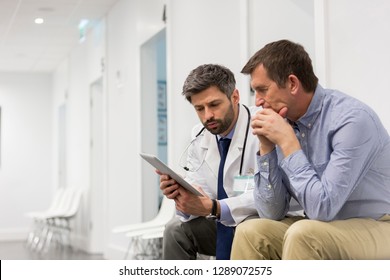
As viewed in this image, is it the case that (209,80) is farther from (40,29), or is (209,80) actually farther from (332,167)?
(40,29)

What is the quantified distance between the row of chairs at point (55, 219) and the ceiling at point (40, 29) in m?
0.88

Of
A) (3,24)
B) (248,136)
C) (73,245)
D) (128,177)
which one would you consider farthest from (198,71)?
(73,245)

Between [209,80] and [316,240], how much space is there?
0.90 metres

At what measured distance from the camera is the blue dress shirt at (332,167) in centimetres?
163

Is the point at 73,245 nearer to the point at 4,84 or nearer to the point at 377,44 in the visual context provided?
the point at 4,84

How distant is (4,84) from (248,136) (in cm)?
200

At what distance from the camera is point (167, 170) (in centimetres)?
197

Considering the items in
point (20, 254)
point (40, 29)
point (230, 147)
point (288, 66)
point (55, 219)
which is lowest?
point (20, 254)

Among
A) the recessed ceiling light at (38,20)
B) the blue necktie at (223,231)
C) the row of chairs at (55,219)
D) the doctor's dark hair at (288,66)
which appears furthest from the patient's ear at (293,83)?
the row of chairs at (55,219)

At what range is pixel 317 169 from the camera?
5.82 feet

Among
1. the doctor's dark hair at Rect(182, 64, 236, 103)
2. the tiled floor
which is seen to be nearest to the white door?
the tiled floor

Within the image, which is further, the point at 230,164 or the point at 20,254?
the point at 20,254

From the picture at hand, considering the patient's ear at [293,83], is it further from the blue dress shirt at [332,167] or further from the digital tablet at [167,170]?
the digital tablet at [167,170]

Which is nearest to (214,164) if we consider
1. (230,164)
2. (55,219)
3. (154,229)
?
(230,164)
